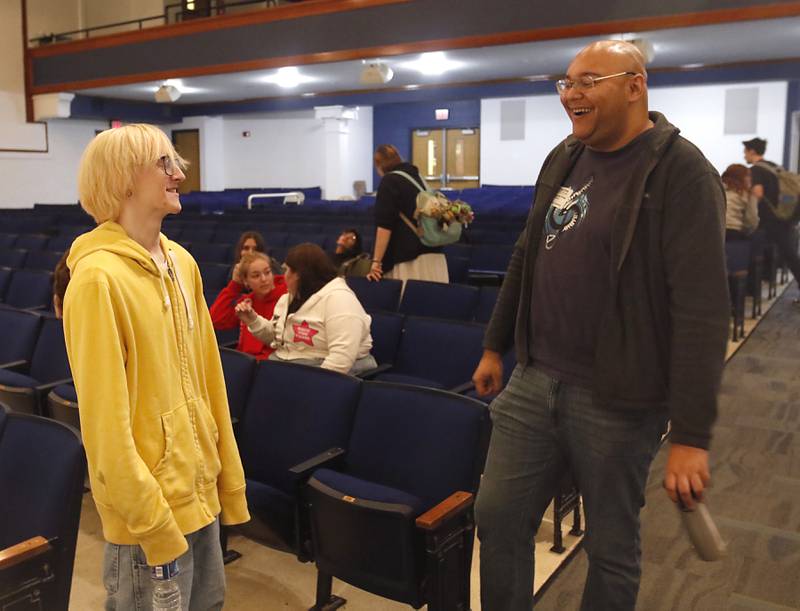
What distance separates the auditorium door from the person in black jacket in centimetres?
1338

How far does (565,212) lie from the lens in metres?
1.75

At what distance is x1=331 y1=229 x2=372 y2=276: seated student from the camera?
496 centimetres

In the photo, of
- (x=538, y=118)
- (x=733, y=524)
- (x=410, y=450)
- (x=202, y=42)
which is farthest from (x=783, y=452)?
(x=538, y=118)

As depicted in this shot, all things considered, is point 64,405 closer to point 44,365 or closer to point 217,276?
point 44,365

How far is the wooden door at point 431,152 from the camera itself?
711 inches

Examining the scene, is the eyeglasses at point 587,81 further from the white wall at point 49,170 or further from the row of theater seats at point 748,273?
the white wall at point 49,170

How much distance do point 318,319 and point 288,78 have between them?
938 cm

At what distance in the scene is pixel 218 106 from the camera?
16.0 meters

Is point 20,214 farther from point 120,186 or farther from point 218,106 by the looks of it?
point 120,186

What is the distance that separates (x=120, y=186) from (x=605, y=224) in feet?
3.18

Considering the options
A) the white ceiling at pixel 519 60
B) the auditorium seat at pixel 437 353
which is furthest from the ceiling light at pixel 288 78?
the auditorium seat at pixel 437 353

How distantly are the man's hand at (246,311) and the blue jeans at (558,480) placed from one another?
1.47m

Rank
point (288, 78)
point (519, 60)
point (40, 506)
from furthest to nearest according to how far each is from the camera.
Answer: point (288, 78) → point (519, 60) → point (40, 506)

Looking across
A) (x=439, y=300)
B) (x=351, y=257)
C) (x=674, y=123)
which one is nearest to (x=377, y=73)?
(x=351, y=257)
